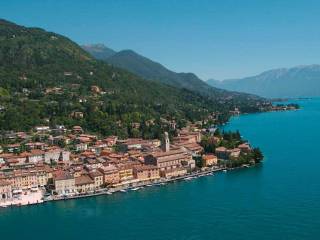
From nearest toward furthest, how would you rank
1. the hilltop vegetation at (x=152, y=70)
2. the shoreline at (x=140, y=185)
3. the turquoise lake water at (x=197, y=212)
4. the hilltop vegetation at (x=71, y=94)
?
the turquoise lake water at (x=197, y=212) < the shoreline at (x=140, y=185) < the hilltop vegetation at (x=71, y=94) < the hilltop vegetation at (x=152, y=70)

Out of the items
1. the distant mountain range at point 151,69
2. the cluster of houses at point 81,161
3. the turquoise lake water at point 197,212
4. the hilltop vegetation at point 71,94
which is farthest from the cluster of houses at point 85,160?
the distant mountain range at point 151,69

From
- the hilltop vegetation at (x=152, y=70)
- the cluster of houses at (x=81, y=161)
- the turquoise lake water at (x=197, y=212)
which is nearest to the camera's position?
the turquoise lake water at (x=197, y=212)

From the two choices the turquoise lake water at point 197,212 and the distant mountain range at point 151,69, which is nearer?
the turquoise lake water at point 197,212

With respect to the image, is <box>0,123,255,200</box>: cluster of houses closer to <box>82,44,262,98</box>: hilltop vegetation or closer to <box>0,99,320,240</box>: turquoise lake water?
<box>0,99,320,240</box>: turquoise lake water

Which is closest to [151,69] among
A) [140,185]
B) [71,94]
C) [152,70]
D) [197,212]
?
[152,70]

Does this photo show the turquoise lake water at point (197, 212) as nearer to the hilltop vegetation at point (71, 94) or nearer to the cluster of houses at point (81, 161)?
the cluster of houses at point (81, 161)

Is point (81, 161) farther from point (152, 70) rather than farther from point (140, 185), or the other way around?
point (152, 70)

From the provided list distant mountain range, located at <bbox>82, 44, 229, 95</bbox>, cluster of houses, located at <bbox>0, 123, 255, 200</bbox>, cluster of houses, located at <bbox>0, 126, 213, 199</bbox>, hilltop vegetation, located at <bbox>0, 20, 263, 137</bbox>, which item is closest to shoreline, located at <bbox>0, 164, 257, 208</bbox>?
cluster of houses, located at <bbox>0, 123, 255, 200</bbox>

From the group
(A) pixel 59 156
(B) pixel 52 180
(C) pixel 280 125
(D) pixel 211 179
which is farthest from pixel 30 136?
(C) pixel 280 125
